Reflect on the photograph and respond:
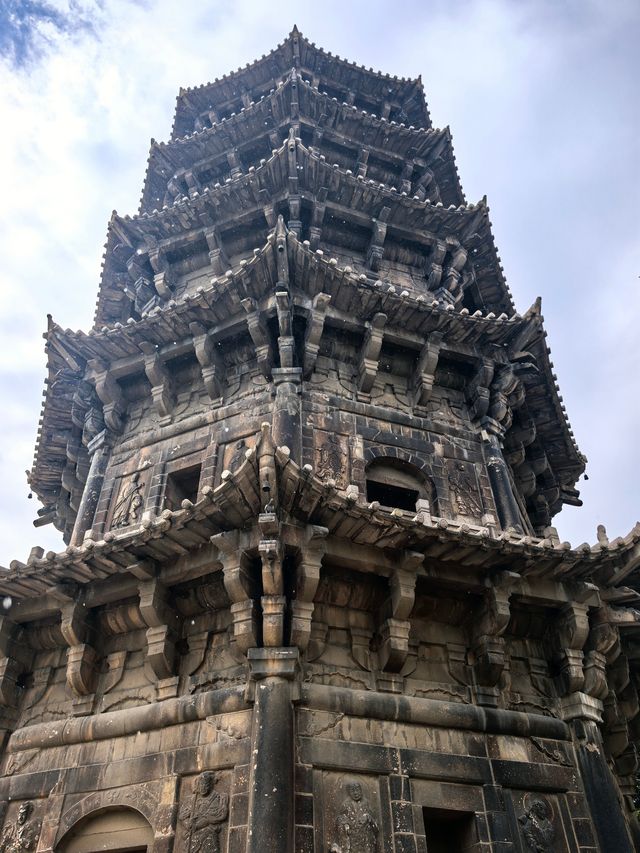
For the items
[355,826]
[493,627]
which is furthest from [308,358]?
[355,826]

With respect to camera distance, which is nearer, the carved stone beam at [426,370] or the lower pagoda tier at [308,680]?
the lower pagoda tier at [308,680]

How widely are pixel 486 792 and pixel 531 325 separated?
913 cm

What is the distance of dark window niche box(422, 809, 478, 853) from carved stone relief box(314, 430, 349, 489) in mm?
5321

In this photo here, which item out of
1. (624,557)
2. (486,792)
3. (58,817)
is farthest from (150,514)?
(624,557)

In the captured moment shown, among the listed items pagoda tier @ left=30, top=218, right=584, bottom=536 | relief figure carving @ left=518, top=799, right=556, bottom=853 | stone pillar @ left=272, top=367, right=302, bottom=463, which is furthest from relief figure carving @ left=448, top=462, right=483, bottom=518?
relief figure carving @ left=518, top=799, right=556, bottom=853

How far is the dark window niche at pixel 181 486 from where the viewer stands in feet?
42.4

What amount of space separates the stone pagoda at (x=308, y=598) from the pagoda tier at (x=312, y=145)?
404cm

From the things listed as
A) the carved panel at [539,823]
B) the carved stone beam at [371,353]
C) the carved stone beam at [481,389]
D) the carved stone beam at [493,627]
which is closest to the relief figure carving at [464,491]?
the carved stone beam at [481,389]

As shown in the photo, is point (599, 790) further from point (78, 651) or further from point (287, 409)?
point (78, 651)

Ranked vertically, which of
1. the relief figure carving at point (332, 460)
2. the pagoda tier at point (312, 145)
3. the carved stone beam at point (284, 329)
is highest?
the pagoda tier at point (312, 145)

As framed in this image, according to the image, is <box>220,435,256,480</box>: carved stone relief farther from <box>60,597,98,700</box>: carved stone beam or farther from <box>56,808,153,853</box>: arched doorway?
<box>56,808,153,853</box>: arched doorway

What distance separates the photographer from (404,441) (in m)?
13.1

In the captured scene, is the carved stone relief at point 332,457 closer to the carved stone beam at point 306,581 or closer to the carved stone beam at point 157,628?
the carved stone beam at point 306,581

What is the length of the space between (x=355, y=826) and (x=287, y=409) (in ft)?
22.3
